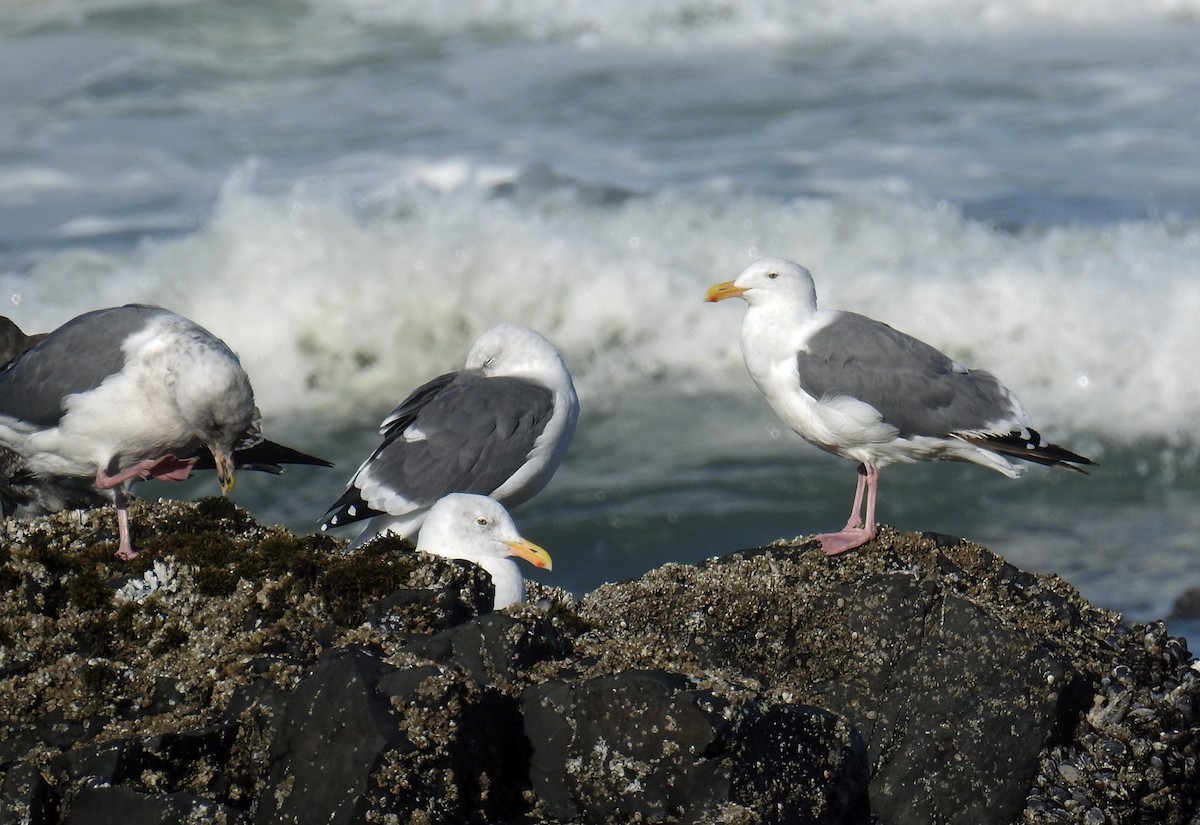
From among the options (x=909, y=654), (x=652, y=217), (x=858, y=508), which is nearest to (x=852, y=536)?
(x=858, y=508)

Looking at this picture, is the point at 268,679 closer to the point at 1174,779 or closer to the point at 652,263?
the point at 1174,779

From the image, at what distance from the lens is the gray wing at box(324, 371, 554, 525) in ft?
21.0

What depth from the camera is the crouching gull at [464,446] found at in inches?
252

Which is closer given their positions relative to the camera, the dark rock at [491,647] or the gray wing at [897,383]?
the dark rock at [491,647]

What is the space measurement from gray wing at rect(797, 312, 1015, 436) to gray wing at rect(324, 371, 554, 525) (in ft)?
3.99

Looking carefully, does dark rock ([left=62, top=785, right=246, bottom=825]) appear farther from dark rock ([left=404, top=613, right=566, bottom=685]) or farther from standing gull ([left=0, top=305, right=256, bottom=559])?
standing gull ([left=0, top=305, right=256, bottom=559])

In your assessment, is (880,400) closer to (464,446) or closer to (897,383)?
(897,383)

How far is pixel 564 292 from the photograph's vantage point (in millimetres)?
12859

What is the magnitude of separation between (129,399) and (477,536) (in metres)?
1.33

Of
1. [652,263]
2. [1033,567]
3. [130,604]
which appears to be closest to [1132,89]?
[652,263]

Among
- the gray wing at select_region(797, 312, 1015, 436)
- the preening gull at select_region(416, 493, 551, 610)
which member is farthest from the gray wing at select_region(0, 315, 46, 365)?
the gray wing at select_region(797, 312, 1015, 436)

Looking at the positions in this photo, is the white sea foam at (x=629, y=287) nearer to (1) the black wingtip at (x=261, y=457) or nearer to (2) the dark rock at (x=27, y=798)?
(1) the black wingtip at (x=261, y=457)

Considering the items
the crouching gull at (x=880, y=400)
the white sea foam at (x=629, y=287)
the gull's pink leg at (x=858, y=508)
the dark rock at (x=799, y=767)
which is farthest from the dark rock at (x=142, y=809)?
the white sea foam at (x=629, y=287)

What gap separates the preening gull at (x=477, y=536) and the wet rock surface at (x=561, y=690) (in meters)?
0.14
